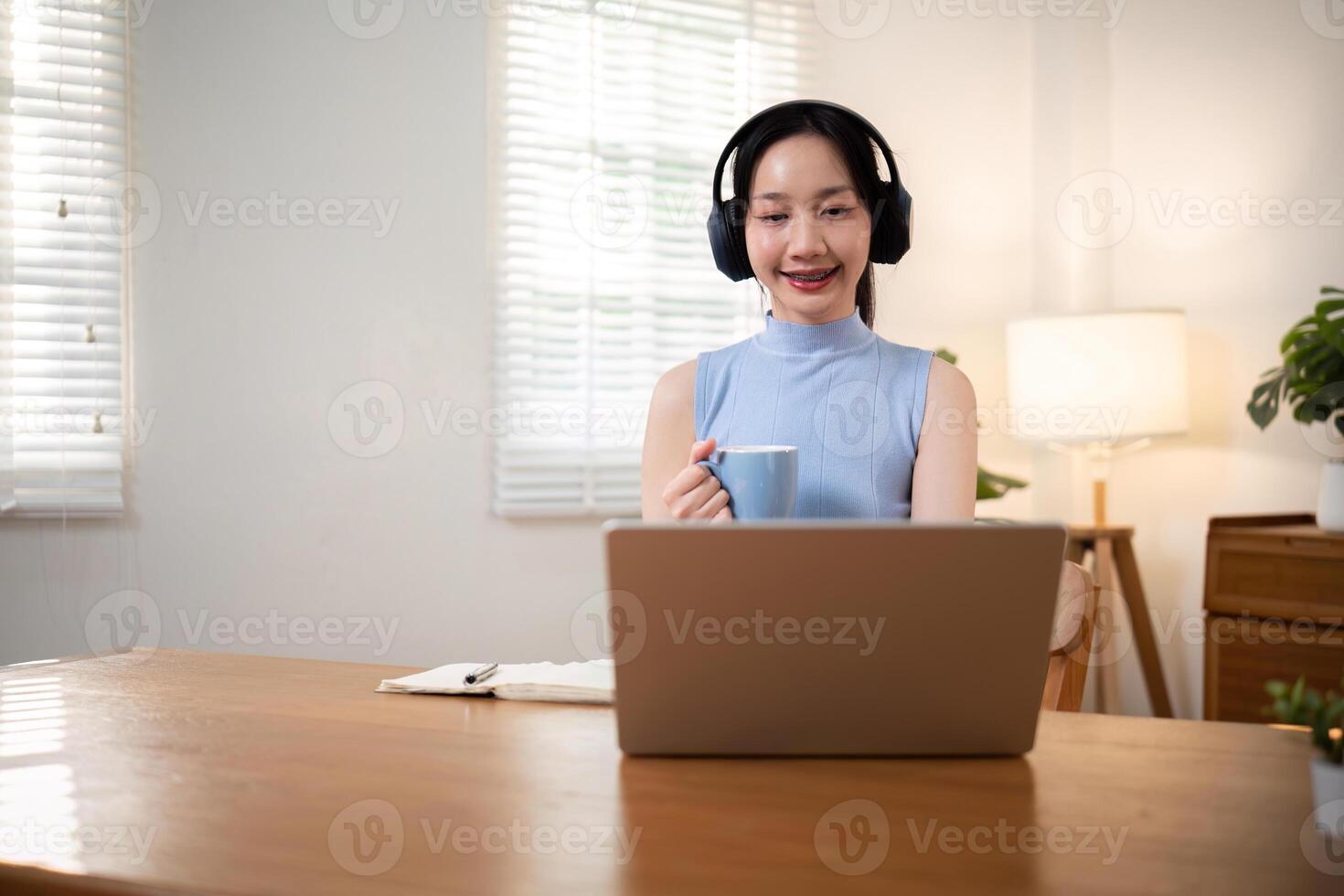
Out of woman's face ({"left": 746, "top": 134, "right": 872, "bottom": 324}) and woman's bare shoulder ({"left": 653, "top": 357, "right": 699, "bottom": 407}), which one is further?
woman's bare shoulder ({"left": 653, "top": 357, "right": 699, "bottom": 407})

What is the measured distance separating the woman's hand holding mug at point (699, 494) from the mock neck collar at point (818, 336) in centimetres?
51

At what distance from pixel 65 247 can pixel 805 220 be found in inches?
85.1

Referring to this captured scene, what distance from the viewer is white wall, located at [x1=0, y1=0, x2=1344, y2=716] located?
117 inches

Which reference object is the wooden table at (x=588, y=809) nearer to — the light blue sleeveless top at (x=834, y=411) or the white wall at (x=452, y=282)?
the light blue sleeveless top at (x=834, y=411)

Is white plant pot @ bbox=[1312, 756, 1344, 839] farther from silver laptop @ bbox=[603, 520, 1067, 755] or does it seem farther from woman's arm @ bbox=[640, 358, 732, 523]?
woman's arm @ bbox=[640, 358, 732, 523]

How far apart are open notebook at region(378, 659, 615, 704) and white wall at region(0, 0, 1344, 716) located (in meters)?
1.99

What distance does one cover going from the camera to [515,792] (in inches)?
32.1

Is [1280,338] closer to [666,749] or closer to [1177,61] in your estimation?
[1177,61]

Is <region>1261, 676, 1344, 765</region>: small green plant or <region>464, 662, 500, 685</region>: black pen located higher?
<region>1261, 676, 1344, 765</region>: small green plant

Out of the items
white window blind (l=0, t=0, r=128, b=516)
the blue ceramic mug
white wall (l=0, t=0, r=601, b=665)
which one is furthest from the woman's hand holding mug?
white window blind (l=0, t=0, r=128, b=516)

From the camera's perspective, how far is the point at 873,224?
5.20 feet

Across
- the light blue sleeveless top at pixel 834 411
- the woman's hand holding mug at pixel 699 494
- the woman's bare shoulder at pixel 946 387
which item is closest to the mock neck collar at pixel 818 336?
the light blue sleeveless top at pixel 834 411

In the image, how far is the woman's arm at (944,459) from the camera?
155 centimetres

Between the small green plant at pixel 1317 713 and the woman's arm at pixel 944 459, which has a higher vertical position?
the woman's arm at pixel 944 459
